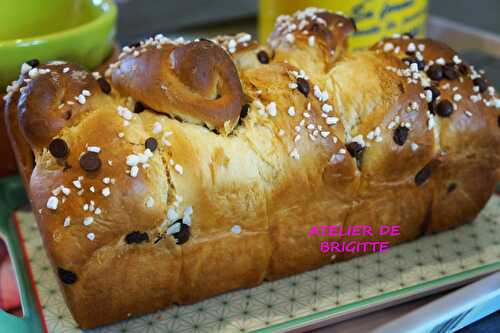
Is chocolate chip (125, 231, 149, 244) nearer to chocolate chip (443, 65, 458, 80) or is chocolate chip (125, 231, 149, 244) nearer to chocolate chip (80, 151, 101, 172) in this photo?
chocolate chip (80, 151, 101, 172)

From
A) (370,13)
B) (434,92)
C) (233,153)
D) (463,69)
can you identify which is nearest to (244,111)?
(233,153)

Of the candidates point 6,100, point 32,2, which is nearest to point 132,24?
point 32,2

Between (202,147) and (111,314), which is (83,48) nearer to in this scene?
(202,147)

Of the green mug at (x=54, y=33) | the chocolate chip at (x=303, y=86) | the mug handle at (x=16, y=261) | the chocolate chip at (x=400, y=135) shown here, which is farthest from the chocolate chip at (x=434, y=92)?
the mug handle at (x=16, y=261)

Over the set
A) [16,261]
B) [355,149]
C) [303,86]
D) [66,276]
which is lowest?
[16,261]

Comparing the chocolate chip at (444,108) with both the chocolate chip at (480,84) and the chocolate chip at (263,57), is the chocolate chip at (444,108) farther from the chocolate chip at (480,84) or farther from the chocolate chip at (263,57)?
the chocolate chip at (263,57)

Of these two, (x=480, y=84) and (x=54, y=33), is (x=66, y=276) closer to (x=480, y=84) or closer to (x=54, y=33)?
(x=54, y=33)
